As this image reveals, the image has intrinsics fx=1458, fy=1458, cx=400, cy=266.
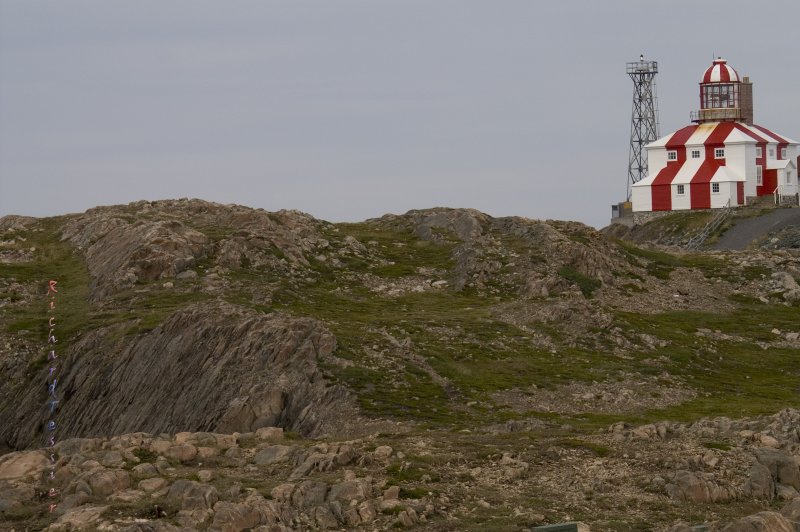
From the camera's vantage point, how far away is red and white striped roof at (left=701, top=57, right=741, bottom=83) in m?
155

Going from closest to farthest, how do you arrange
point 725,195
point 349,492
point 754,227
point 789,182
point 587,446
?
point 349,492, point 587,446, point 754,227, point 725,195, point 789,182

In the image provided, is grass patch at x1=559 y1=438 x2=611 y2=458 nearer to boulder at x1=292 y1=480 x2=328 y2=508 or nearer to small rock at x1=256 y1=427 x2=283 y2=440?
boulder at x1=292 y1=480 x2=328 y2=508

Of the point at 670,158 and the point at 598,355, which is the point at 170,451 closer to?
the point at 598,355

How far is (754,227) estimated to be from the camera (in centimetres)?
14162

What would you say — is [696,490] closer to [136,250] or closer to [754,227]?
[136,250]

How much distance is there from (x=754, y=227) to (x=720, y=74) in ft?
71.5

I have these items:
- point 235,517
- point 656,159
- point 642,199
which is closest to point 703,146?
point 656,159

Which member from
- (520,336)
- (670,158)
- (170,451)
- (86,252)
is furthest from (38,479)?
(670,158)

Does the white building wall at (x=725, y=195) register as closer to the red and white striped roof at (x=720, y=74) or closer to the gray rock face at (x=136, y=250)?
the red and white striped roof at (x=720, y=74)

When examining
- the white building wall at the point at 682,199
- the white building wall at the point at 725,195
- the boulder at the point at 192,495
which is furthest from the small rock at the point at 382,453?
the white building wall at the point at 682,199

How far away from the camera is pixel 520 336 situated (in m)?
80.3

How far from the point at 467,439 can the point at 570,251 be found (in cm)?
3855

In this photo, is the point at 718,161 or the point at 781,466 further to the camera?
the point at 718,161

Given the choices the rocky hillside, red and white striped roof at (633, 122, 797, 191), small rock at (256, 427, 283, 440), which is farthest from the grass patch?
red and white striped roof at (633, 122, 797, 191)
